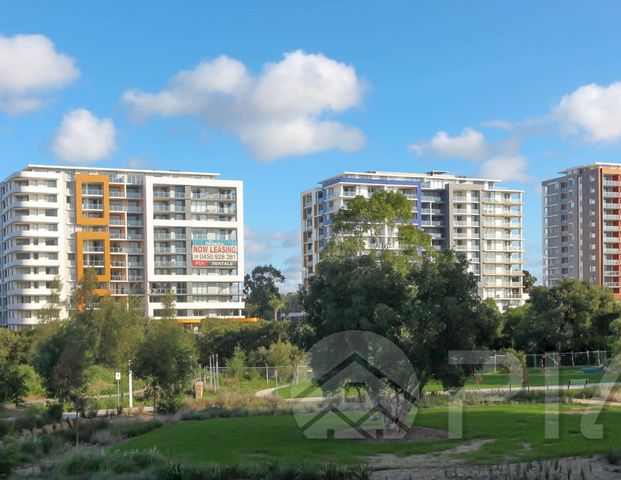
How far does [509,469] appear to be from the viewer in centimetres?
1822

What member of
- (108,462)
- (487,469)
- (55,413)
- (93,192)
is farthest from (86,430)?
(93,192)

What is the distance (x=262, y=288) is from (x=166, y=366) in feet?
365

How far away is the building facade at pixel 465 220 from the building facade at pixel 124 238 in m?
20.7

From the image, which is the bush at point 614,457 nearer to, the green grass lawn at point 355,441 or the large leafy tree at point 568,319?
the green grass lawn at point 355,441

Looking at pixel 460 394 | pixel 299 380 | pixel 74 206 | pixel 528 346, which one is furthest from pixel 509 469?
pixel 74 206

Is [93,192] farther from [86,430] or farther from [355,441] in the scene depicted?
[355,441]

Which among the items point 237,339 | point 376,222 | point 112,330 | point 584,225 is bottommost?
point 237,339

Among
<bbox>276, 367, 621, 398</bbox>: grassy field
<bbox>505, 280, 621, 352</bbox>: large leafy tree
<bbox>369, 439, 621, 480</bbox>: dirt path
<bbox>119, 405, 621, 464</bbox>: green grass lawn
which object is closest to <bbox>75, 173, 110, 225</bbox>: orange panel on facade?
<bbox>505, 280, 621, 352</bbox>: large leafy tree

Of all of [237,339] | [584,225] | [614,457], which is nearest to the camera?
[614,457]

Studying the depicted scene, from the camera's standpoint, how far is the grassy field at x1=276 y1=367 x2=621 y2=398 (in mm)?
48656

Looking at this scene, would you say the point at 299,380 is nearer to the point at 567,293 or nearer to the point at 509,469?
the point at 567,293

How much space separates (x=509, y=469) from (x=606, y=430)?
864 centimetres

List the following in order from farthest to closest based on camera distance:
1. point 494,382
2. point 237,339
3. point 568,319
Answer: point 237,339
point 568,319
point 494,382

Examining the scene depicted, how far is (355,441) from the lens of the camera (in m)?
25.1
